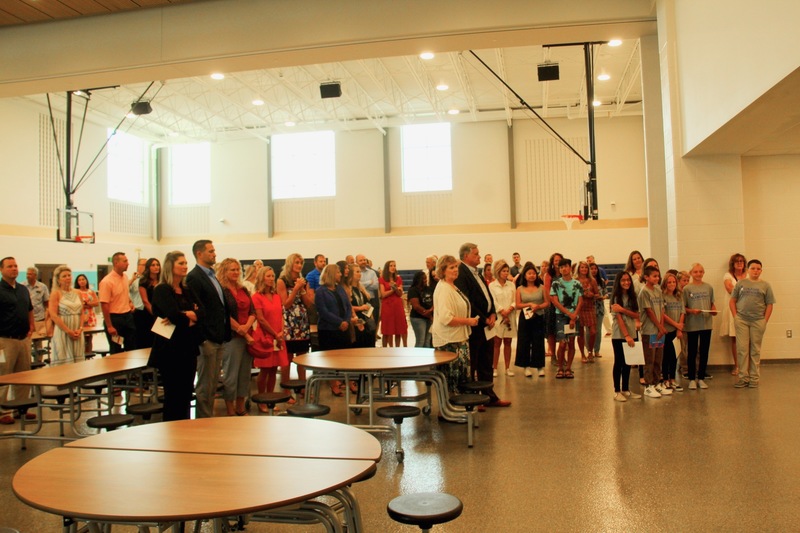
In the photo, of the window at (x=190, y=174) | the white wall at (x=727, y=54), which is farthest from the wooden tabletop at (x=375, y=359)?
the window at (x=190, y=174)

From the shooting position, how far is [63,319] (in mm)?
6270

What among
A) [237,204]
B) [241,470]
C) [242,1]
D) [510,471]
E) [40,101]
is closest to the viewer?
[241,470]

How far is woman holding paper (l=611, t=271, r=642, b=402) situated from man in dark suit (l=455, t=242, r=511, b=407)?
1.20 meters

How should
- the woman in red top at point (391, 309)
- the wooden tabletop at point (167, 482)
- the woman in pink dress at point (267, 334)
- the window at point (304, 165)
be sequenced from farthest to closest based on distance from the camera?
1. the window at point (304, 165)
2. the woman in red top at point (391, 309)
3. the woman in pink dress at point (267, 334)
4. the wooden tabletop at point (167, 482)

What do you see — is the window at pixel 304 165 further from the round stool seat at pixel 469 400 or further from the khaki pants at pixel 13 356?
the round stool seat at pixel 469 400

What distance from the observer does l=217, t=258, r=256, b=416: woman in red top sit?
5.20 meters

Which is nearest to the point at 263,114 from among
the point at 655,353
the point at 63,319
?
the point at 63,319

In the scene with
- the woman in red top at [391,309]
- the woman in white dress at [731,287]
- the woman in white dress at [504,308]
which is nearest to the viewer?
the woman in white dress at [731,287]

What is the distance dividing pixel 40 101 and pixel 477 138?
1127 cm

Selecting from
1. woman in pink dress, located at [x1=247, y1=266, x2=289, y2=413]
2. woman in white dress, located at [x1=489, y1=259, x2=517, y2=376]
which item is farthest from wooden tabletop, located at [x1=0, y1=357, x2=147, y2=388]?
woman in white dress, located at [x1=489, y1=259, x2=517, y2=376]

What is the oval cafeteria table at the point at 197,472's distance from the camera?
1754 mm

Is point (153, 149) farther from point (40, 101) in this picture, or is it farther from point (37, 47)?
point (37, 47)

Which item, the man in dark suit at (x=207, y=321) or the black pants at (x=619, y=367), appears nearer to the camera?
the man in dark suit at (x=207, y=321)

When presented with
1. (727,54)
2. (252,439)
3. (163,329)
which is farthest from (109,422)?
(727,54)
